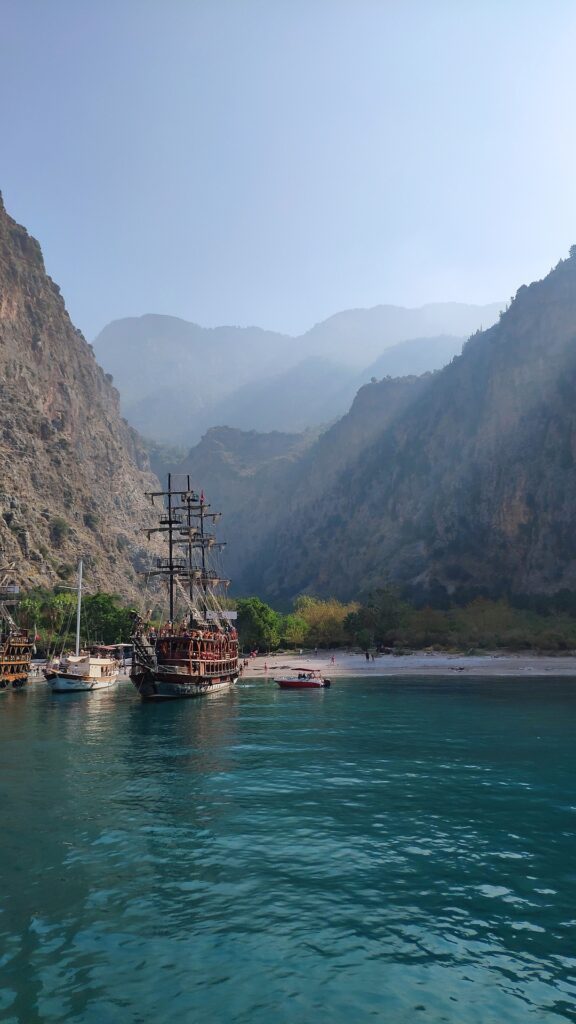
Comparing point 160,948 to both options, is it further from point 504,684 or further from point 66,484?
point 66,484

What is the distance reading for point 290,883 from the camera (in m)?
15.6

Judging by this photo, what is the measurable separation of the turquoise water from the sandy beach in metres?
55.7

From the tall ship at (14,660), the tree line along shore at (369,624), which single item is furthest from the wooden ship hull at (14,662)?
the tree line along shore at (369,624)

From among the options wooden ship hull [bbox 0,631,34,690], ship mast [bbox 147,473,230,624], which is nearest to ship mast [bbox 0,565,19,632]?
wooden ship hull [bbox 0,631,34,690]

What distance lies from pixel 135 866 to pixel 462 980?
29.6ft

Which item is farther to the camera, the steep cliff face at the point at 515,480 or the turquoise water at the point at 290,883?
the steep cliff face at the point at 515,480

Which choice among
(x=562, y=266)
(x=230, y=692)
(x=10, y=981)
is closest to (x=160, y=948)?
(x=10, y=981)

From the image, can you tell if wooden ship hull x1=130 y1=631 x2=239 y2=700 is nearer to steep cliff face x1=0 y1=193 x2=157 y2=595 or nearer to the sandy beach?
the sandy beach

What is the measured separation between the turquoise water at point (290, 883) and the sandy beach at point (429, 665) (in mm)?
55654

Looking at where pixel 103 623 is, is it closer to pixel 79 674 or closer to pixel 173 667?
pixel 79 674

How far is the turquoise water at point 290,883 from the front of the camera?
425 inches

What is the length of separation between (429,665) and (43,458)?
334 feet

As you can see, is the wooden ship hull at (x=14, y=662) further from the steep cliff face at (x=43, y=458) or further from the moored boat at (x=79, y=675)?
the steep cliff face at (x=43, y=458)

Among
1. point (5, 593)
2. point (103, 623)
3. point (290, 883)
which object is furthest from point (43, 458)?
point (290, 883)
